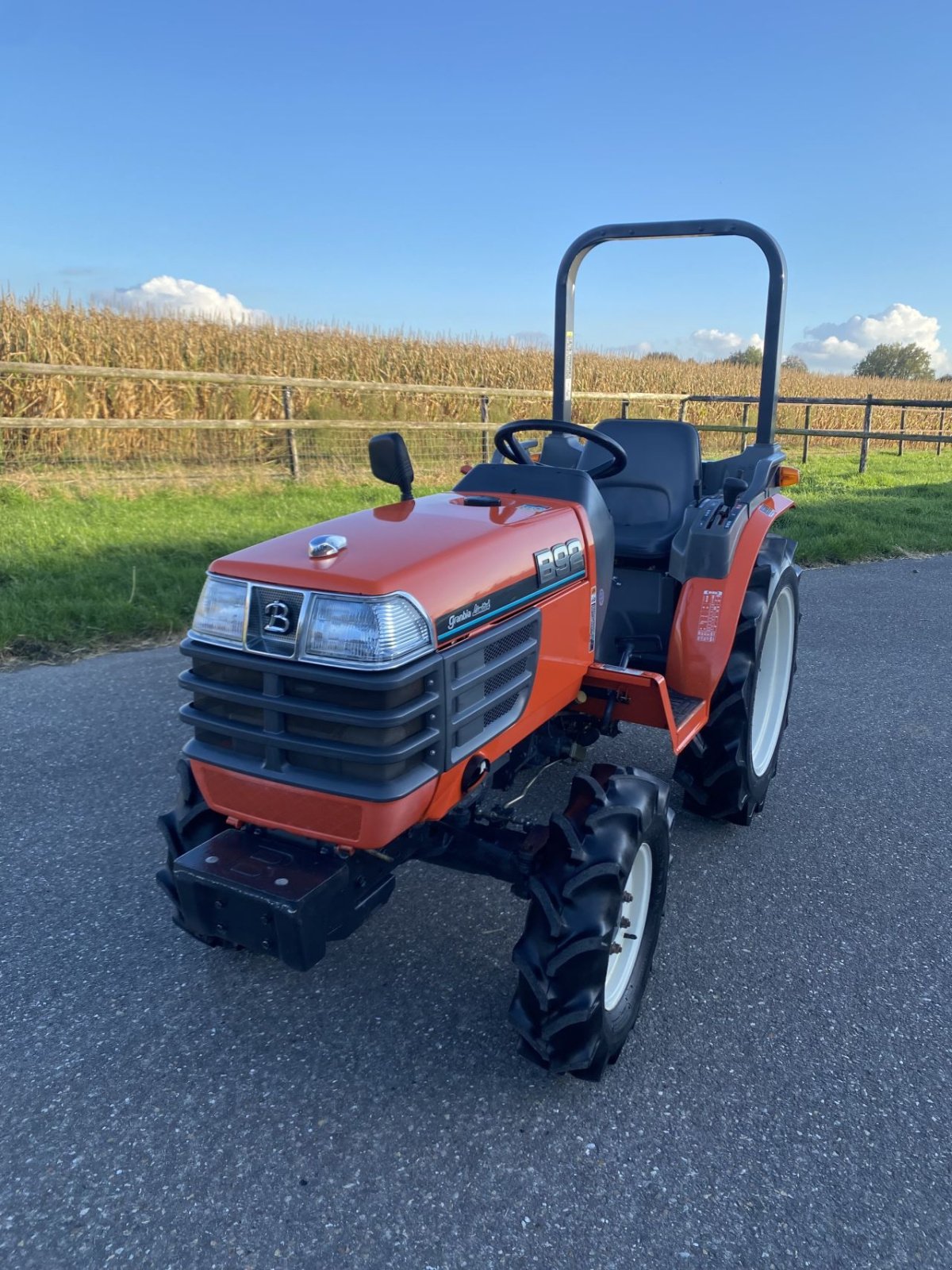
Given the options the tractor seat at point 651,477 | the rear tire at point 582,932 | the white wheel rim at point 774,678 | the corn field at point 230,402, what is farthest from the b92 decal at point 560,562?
the corn field at point 230,402

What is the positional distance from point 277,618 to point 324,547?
0.61ft

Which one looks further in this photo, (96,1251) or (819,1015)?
(819,1015)

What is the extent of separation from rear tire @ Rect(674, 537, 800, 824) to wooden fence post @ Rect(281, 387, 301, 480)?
727 cm

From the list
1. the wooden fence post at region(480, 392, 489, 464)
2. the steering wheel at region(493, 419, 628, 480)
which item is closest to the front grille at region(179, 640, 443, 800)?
the steering wheel at region(493, 419, 628, 480)

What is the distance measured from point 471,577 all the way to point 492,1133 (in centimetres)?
116

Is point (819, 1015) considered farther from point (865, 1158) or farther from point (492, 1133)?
point (492, 1133)

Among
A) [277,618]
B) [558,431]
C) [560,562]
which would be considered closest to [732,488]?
[558,431]

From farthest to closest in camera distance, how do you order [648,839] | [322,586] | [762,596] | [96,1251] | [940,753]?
[940,753] → [762,596] → [648,839] → [322,586] → [96,1251]

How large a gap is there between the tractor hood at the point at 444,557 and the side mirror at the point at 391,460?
82 millimetres

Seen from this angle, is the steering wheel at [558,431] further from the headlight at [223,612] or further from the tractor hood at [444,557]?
the headlight at [223,612]

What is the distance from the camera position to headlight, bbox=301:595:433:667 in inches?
68.9

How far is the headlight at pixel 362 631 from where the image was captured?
5.74 ft

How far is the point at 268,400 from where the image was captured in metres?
12.1

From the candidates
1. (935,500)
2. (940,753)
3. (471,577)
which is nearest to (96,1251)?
(471,577)
